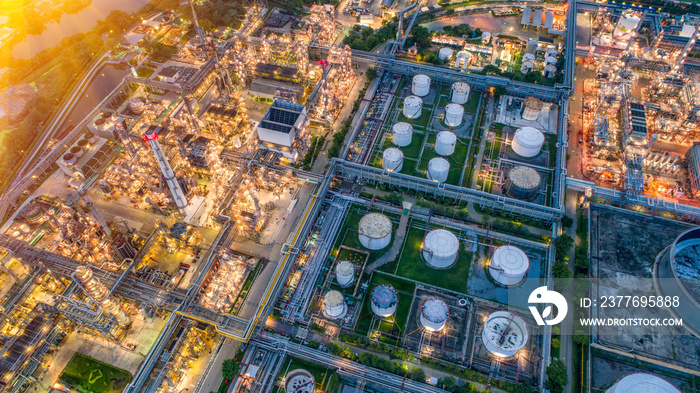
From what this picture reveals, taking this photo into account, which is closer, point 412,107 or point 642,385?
point 642,385

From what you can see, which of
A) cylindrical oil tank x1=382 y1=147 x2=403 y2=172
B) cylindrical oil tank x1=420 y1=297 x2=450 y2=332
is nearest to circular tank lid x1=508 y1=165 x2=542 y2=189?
cylindrical oil tank x1=382 y1=147 x2=403 y2=172

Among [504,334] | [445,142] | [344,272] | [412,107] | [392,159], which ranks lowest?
[504,334]

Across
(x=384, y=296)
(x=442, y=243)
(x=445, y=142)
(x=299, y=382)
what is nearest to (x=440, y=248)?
(x=442, y=243)

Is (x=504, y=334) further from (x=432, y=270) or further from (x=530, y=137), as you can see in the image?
(x=530, y=137)

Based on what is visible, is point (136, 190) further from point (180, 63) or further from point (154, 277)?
point (180, 63)

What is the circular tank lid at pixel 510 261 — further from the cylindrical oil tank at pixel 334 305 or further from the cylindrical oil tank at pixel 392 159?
the cylindrical oil tank at pixel 392 159

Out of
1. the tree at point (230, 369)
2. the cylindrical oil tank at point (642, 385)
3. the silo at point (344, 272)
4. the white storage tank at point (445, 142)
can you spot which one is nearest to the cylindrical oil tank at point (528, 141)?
the white storage tank at point (445, 142)
